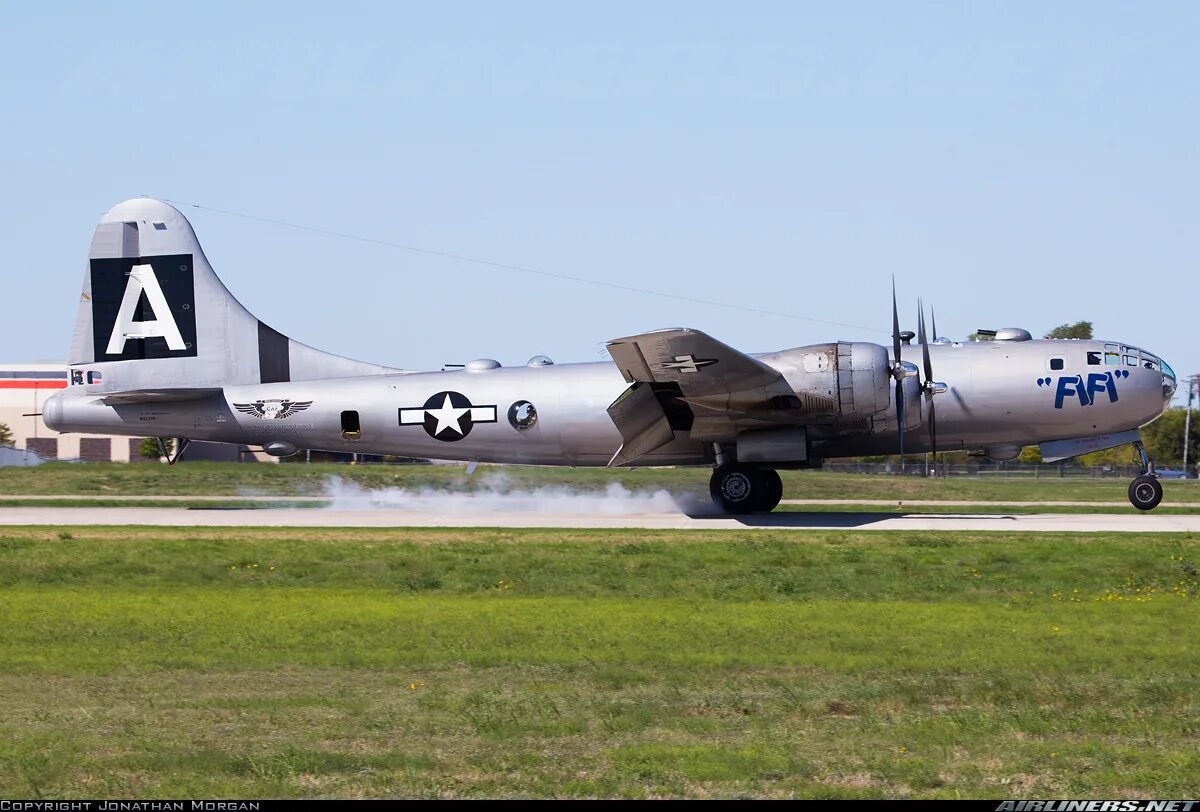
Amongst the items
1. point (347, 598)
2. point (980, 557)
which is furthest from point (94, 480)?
point (980, 557)

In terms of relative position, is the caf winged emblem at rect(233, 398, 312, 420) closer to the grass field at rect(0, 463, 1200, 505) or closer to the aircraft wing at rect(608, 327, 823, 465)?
the aircraft wing at rect(608, 327, 823, 465)

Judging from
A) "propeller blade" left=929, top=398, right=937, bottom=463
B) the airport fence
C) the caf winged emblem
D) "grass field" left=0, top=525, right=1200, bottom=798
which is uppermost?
the caf winged emblem

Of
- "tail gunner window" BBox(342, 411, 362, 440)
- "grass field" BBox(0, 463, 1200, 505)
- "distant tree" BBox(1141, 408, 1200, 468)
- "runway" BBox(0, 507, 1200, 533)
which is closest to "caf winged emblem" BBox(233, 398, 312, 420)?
"tail gunner window" BBox(342, 411, 362, 440)

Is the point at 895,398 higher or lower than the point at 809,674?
higher

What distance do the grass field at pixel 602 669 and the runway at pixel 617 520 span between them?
12.1 feet

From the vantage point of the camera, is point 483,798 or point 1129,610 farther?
point 1129,610

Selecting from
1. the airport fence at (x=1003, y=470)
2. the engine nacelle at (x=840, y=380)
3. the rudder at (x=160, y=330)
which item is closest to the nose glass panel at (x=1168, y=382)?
the engine nacelle at (x=840, y=380)

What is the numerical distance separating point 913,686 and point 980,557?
30.8 ft

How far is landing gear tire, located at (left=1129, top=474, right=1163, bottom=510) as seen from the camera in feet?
93.5

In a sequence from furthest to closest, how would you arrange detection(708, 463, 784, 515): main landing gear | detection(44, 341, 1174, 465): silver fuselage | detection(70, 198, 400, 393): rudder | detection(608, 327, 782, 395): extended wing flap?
1. detection(70, 198, 400, 393): rudder
2. detection(708, 463, 784, 515): main landing gear
3. detection(44, 341, 1174, 465): silver fuselage
4. detection(608, 327, 782, 395): extended wing flap

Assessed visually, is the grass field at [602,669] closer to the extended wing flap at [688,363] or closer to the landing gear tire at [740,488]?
the extended wing flap at [688,363]

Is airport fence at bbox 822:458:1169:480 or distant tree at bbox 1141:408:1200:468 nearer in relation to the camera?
airport fence at bbox 822:458:1169:480

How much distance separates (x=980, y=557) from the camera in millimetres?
19781

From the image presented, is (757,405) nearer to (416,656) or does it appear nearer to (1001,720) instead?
(416,656)
